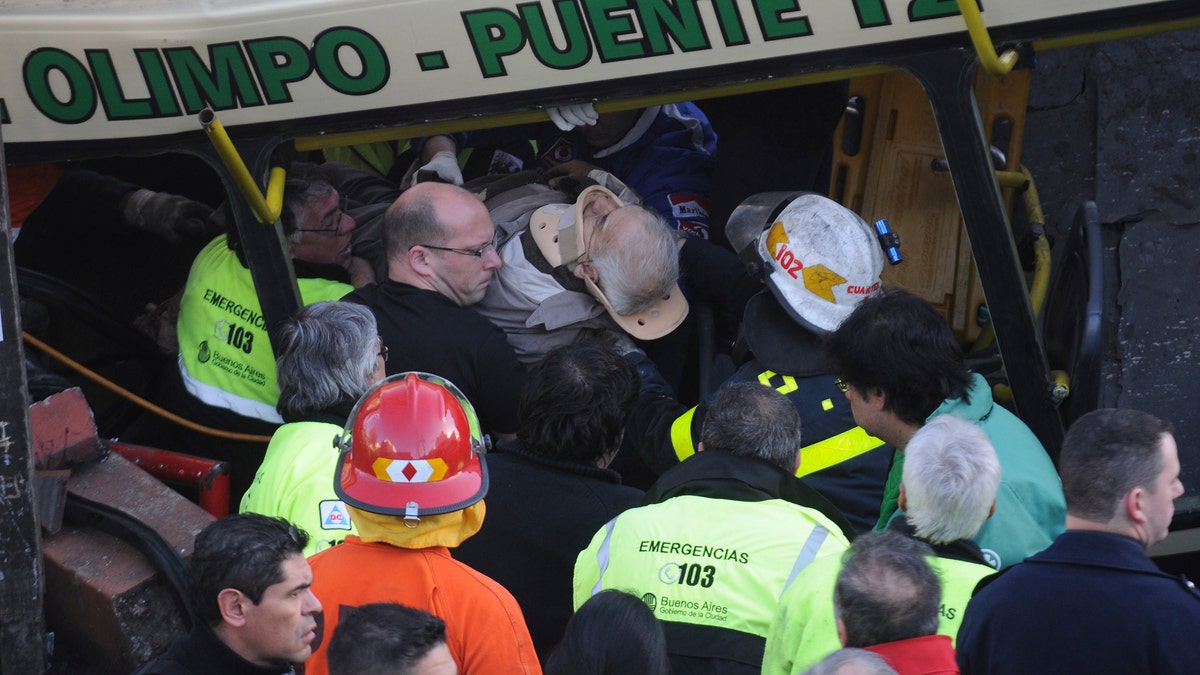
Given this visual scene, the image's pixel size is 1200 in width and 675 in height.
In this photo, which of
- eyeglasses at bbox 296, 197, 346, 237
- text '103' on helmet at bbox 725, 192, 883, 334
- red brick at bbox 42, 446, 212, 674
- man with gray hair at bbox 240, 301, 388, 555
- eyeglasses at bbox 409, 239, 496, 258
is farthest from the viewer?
eyeglasses at bbox 296, 197, 346, 237

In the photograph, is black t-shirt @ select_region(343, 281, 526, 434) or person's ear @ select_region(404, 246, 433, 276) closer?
black t-shirt @ select_region(343, 281, 526, 434)

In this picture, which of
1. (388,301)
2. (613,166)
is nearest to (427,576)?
(388,301)

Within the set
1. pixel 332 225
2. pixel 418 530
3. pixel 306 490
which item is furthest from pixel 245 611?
pixel 332 225

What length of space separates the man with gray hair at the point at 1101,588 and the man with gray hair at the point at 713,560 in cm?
40

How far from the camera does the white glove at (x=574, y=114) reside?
3.62 m

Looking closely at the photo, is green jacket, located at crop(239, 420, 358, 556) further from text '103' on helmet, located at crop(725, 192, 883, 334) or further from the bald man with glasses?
text '103' on helmet, located at crop(725, 192, 883, 334)

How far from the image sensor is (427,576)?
2529mm

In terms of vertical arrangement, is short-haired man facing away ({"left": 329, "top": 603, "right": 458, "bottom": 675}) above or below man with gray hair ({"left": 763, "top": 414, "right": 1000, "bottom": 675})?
above

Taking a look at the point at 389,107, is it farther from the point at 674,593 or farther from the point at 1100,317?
the point at 1100,317

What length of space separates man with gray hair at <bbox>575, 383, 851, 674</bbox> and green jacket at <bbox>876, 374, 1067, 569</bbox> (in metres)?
0.29

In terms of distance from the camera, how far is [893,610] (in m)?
2.27

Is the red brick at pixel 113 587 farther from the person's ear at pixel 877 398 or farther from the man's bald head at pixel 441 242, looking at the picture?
the person's ear at pixel 877 398

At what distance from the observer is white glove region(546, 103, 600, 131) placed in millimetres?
3623

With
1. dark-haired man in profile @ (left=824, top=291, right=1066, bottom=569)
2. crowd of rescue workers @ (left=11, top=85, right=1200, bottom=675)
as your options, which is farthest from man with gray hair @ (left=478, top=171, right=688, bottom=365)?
dark-haired man in profile @ (left=824, top=291, right=1066, bottom=569)
